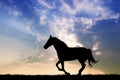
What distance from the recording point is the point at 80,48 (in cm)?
2406

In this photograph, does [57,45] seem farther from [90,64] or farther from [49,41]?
[90,64]

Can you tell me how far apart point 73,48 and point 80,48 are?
62 cm
